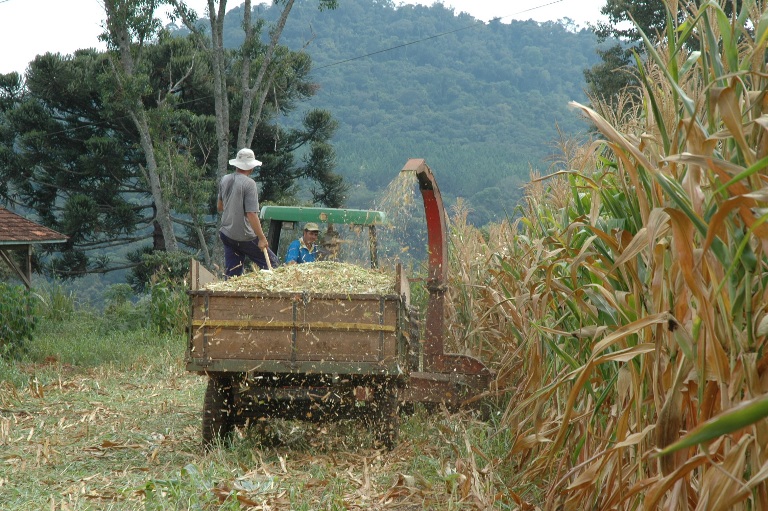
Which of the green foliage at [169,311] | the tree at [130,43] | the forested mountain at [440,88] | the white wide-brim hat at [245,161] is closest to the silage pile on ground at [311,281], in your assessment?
the white wide-brim hat at [245,161]

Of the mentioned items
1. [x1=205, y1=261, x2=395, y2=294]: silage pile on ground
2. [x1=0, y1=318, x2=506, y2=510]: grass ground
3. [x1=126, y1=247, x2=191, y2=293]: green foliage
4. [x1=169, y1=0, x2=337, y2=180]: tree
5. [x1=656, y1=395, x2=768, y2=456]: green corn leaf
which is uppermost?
[x1=169, y1=0, x2=337, y2=180]: tree

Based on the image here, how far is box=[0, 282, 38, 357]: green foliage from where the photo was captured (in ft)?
36.8

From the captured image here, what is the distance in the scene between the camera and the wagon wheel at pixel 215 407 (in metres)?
5.88

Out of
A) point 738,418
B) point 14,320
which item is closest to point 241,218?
point 14,320

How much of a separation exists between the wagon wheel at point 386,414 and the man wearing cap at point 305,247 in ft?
8.58

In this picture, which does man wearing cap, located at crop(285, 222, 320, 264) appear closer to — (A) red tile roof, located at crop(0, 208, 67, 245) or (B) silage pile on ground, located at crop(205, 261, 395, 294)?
(B) silage pile on ground, located at crop(205, 261, 395, 294)

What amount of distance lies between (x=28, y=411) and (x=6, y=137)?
2201 cm

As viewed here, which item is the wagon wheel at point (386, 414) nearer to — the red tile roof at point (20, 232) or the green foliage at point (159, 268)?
the red tile roof at point (20, 232)

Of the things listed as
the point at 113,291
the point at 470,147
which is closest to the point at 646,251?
the point at 113,291

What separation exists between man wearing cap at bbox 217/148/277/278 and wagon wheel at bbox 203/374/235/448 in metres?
2.56

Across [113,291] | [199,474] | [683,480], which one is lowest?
[113,291]

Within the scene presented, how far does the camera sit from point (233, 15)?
229ft

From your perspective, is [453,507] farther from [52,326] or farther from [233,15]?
[233,15]

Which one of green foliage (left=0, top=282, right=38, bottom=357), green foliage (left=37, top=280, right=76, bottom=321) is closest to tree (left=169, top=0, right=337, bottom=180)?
green foliage (left=37, top=280, right=76, bottom=321)
